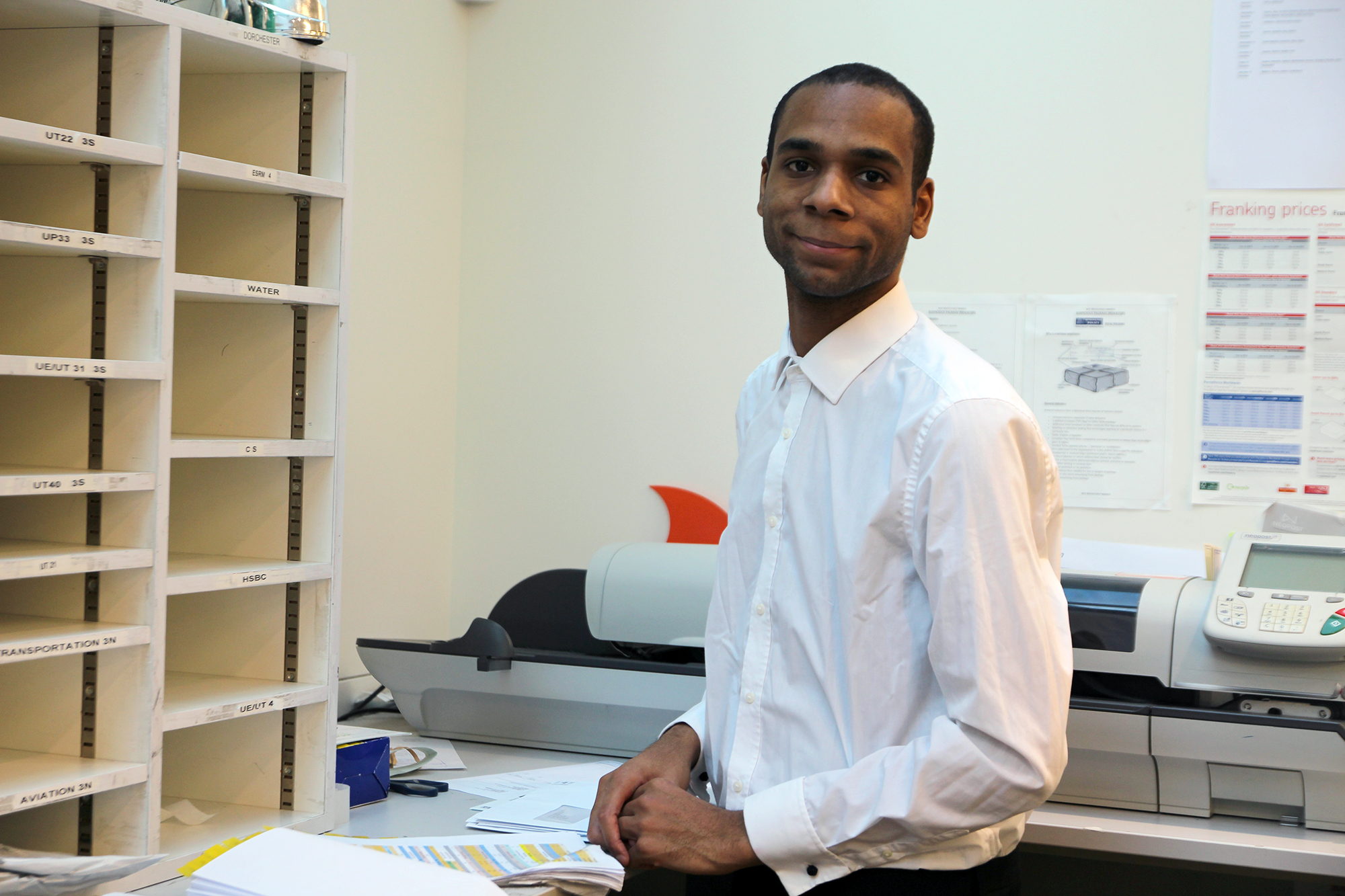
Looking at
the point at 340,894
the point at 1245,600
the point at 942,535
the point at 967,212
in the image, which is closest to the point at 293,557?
the point at 340,894

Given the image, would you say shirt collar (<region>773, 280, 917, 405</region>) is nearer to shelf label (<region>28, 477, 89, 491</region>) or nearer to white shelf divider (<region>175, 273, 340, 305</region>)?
white shelf divider (<region>175, 273, 340, 305</region>)

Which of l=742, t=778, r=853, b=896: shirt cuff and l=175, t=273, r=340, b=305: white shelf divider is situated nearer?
l=742, t=778, r=853, b=896: shirt cuff

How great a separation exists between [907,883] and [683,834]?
0.66ft

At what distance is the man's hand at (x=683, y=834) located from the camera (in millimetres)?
1030

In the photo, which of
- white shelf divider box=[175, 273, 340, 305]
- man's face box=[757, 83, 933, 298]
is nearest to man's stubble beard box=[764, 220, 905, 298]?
man's face box=[757, 83, 933, 298]

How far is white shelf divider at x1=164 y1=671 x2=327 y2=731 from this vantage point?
123cm

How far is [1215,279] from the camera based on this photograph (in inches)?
79.0

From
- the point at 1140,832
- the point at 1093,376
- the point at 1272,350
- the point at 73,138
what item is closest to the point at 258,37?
the point at 73,138

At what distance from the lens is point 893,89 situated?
3.50 ft

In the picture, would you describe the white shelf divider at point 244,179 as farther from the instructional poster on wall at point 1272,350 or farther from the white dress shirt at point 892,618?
the instructional poster on wall at point 1272,350

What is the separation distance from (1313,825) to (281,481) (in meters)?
1.32

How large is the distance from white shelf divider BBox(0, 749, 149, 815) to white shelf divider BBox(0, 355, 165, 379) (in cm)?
39

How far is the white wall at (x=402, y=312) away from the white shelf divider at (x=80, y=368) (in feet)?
3.14

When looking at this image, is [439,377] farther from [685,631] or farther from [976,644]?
[976,644]
